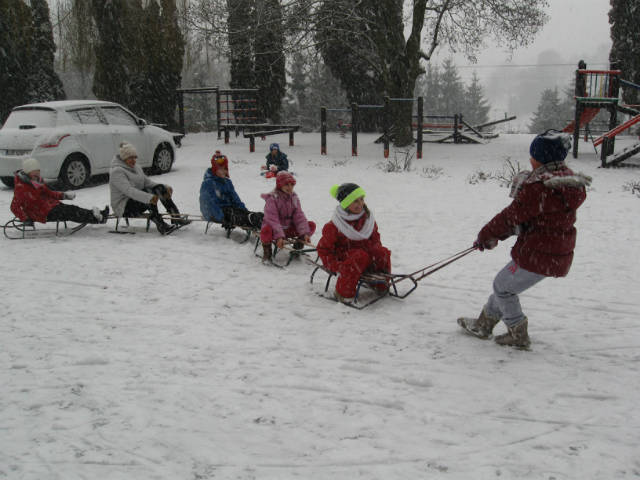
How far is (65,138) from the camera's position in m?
11.0

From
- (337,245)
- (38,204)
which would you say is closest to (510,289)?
(337,245)

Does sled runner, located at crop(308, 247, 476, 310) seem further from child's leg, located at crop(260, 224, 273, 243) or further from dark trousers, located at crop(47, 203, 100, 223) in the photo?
dark trousers, located at crop(47, 203, 100, 223)

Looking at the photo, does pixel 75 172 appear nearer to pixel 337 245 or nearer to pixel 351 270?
pixel 337 245

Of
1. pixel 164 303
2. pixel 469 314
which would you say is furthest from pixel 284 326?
pixel 469 314

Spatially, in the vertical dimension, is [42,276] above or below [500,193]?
below

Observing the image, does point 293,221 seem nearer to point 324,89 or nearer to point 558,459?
point 558,459

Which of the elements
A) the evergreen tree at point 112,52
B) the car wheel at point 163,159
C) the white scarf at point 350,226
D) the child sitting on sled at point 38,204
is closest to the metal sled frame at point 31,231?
the child sitting on sled at point 38,204

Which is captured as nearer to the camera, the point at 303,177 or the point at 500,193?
the point at 500,193

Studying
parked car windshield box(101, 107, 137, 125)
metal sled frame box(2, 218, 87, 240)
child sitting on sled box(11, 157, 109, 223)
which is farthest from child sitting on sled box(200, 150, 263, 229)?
parked car windshield box(101, 107, 137, 125)

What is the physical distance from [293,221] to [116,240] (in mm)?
2741

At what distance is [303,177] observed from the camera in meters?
12.9

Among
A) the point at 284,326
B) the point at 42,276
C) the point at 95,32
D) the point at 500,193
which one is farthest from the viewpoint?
the point at 95,32

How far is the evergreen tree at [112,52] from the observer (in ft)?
73.4

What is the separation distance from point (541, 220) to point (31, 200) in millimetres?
6734
